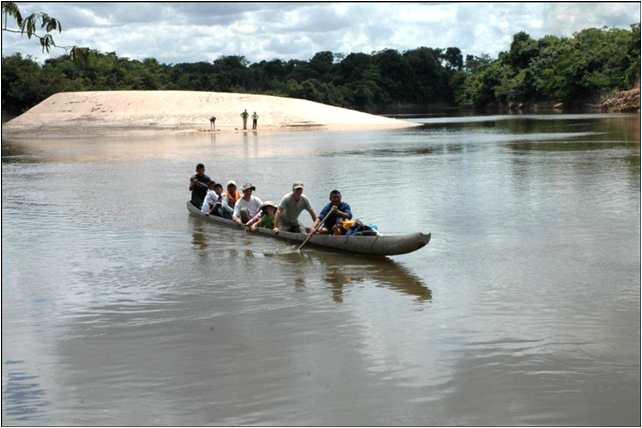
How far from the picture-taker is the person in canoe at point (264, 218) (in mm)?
15172

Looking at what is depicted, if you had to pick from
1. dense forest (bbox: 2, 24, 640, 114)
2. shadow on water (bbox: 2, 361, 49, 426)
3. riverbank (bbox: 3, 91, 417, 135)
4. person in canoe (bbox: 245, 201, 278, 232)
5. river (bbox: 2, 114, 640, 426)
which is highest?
dense forest (bbox: 2, 24, 640, 114)

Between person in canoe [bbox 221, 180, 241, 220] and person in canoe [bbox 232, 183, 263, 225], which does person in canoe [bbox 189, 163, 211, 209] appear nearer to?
person in canoe [bbox 221, 180, 241, 220]

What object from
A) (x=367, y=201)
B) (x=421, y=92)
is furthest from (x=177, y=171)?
(x=421, y=92)

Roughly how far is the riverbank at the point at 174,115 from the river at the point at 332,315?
137ft

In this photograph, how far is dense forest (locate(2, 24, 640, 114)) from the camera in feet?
287

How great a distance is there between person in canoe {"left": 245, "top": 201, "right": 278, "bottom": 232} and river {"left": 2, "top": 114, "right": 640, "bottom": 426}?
0.30 meters

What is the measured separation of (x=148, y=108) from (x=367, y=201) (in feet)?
165

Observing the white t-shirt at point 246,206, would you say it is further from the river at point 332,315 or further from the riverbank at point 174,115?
the riverbank at point 174,115

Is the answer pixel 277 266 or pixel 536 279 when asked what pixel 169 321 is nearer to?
pixel 277 266

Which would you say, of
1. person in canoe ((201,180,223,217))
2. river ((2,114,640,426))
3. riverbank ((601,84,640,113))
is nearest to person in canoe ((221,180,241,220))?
person in canoe ((201,180,223,217))

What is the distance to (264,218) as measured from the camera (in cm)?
1531

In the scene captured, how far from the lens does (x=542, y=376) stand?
25.3 ft

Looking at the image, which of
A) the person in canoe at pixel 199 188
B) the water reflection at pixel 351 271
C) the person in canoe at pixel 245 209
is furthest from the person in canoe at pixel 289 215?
the person in canoe at pixel 199 188

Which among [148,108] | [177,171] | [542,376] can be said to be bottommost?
[542,376]
